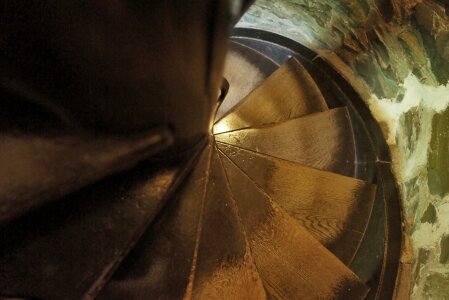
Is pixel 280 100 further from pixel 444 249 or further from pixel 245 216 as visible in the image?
pixel 444 249

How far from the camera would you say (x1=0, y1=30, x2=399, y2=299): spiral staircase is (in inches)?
45.6

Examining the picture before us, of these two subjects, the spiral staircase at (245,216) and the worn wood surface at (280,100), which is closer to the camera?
the spiral staircase at (245,216)

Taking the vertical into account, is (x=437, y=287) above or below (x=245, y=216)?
below

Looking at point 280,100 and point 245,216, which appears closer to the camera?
point 245,216

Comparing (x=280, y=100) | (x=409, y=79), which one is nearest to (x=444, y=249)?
(x=409, y=79)

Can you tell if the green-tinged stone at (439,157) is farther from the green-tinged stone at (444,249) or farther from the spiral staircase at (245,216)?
the spiral staircase at (245,216)

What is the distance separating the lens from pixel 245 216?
1876 millimetres

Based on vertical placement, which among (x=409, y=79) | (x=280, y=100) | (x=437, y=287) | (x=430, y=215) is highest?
(x=409, y=79)

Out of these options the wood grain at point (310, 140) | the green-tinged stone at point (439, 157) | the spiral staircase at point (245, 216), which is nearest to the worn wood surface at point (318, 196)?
the spiral staircase at point (245, 216)

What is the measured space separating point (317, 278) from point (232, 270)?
0.45 metres

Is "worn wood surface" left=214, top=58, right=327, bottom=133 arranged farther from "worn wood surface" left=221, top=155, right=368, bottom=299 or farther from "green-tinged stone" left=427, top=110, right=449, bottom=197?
"green-tinged stone" left=427, top=110, right=449, bottom=197

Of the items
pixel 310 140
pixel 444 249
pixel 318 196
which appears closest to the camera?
pixel 444 249

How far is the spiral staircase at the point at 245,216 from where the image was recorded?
1158 millimetres

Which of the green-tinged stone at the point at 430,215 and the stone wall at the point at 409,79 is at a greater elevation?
the stone wall at the point at 409,79
